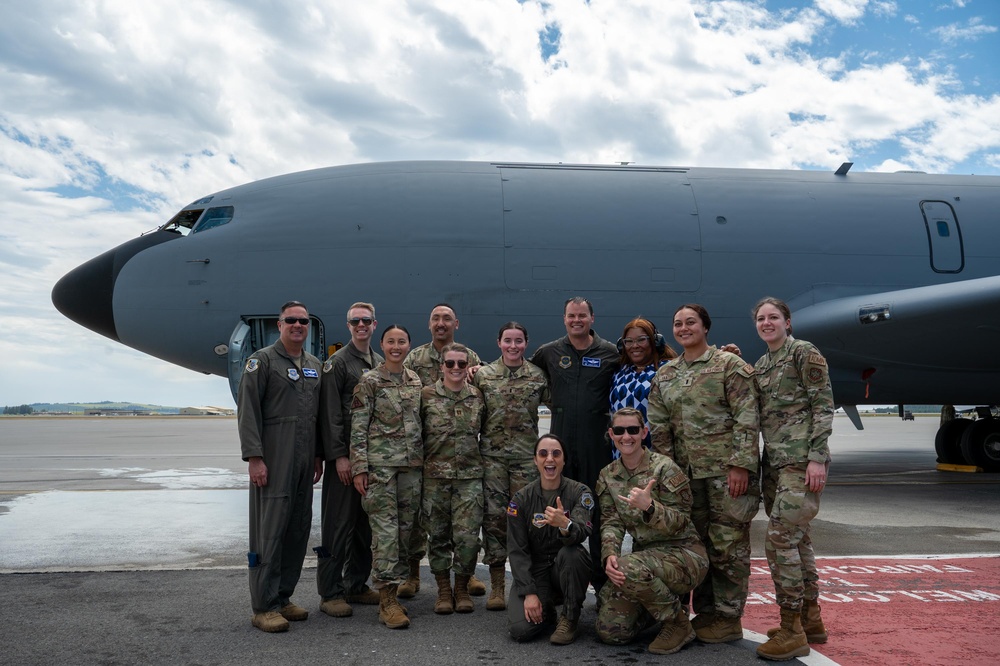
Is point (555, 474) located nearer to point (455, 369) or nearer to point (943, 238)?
point (455, 369)

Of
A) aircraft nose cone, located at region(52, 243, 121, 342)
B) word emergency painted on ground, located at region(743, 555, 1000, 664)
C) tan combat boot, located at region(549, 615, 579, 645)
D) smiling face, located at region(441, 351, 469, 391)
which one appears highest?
aircraft nose cone, located at region(52, 243, 121, 342)

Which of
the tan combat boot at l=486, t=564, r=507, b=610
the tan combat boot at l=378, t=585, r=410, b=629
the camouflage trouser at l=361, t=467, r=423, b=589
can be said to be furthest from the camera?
the tan combat boot at l=486, t=564, r=507, b=610

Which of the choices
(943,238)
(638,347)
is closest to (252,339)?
(638,347)

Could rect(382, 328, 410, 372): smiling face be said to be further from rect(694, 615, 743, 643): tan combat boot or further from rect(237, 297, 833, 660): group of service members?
rect(694, 615, 743, 643): tan combat boot

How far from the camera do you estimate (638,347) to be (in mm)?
5469

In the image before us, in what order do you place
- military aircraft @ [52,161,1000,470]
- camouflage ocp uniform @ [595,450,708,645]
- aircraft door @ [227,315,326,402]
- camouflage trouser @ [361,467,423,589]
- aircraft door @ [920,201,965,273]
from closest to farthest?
camouflage ocp uniform @ [595,450,708,645] → camouflage trouser @ [361,467,423,589] → aircraft door @ [227,315,326,402] → military aircraft @ [52,161,1000,470] → aircraft door @ [920,201,965,273]

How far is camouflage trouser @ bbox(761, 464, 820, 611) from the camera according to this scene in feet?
14.7

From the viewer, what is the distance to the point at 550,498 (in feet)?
16.6

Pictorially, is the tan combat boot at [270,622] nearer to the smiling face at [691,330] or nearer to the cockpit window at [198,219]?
the smiling face at [691,330]

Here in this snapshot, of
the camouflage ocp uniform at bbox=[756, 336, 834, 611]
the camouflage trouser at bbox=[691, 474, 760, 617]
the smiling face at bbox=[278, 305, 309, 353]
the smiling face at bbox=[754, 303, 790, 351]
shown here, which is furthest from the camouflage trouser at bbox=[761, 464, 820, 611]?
the smiling face at bbox=[278, 305, 309, 353]

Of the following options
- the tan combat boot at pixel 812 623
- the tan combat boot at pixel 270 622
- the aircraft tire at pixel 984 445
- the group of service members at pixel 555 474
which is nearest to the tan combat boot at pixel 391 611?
the group of service members at pixel 555 474

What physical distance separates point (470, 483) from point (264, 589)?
59.8 inches

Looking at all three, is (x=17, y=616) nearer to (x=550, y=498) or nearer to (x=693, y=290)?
(x=550, y=498)

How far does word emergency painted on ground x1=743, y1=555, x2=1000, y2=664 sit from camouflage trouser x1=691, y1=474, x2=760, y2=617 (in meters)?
0.34
